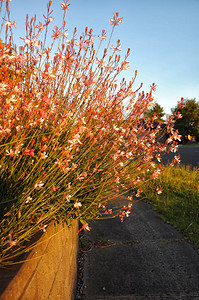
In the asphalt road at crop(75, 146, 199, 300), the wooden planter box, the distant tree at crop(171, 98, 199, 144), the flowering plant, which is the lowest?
the asphalt road at crop(75, 146, 199, 300)

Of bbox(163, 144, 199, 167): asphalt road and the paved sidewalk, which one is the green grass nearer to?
the paved sidewalk

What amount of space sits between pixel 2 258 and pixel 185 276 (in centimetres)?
280

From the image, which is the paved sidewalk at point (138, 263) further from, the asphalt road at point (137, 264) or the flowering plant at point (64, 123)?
the flowering plant at point (64, 123)

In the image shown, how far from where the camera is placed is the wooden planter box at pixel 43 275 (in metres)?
1.34

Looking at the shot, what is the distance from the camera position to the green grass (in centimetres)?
482

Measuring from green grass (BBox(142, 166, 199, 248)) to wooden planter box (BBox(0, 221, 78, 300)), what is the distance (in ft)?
6.23

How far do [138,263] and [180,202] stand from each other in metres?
3.64

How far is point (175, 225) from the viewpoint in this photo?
487 centimetres

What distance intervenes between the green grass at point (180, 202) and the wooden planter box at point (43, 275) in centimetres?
190

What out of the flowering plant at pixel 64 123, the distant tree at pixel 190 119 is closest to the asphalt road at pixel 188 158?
the flowering plant at pixel 64 123

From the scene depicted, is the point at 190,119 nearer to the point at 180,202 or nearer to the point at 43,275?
the point at 180,202

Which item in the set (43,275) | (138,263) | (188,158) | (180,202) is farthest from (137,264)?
(188,158)

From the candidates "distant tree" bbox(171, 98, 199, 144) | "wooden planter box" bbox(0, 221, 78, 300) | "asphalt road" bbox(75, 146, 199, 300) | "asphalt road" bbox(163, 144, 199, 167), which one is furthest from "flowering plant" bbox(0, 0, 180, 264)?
"distant tree" bbox(171, 98, 199, 144)

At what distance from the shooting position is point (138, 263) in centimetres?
340
